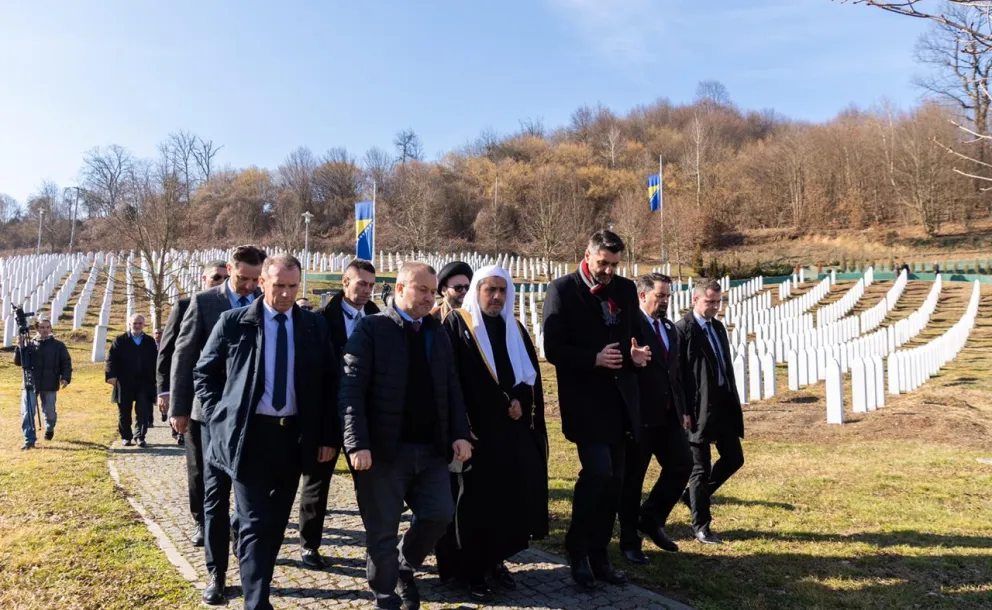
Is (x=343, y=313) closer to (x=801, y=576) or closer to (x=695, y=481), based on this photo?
(x=695, y=481)

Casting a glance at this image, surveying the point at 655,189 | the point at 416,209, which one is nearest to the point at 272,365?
the point at 655,189

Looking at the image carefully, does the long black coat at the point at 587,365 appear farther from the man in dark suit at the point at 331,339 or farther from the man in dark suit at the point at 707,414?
the man in dark suit at the point at 331,339

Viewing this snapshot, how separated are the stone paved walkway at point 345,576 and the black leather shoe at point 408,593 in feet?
0.39

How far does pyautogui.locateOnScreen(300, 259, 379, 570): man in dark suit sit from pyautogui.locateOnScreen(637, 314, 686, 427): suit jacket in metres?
1.87

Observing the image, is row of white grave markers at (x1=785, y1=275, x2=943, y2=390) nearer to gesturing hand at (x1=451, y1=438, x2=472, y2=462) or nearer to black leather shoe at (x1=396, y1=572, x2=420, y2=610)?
gesturing hand at (x1=451, y1=438, x2=472, y2=462)

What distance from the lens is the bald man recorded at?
366 inches

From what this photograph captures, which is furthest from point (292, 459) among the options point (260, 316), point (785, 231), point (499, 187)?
point (499, 187)

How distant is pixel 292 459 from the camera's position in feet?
11.9

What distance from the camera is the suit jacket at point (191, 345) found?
431cm

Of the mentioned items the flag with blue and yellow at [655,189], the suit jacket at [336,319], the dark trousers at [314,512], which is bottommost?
the dark trousers at [314,512]

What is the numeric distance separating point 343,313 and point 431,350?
1.56 meters

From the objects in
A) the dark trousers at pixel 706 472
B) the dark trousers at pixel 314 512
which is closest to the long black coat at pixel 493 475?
the dark trousers at pixel 314 512

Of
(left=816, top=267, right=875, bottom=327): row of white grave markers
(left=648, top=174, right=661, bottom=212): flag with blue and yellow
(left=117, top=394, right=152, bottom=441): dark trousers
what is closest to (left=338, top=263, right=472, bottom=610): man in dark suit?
(left=117, top=394, right=152, bottom=441): dark trousers

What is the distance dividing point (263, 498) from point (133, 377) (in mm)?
7163
